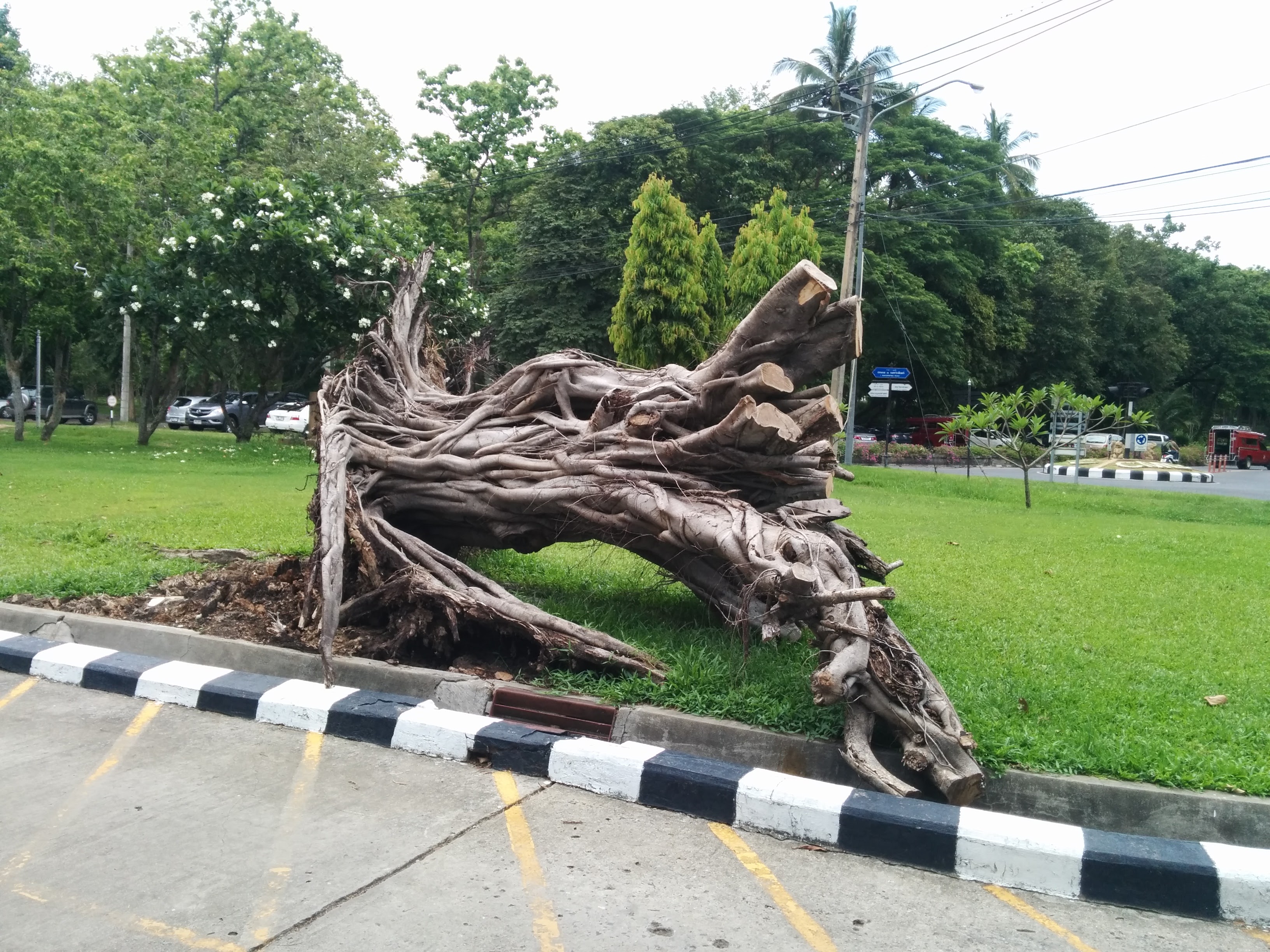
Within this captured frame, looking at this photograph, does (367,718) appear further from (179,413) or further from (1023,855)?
(179,413)

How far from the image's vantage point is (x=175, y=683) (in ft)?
17.7

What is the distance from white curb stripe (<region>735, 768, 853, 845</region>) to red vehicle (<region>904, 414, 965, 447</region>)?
29.6 meters

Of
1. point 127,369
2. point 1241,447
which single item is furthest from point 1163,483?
point 127,369

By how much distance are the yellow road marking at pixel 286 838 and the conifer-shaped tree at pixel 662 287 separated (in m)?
19.1

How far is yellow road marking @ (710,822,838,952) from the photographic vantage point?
3205 mm

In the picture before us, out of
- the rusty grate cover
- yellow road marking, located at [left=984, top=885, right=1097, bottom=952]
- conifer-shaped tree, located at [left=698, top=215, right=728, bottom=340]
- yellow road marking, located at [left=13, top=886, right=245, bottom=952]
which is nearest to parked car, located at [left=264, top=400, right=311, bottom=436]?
conifer-shaped tree, located at [left=698, top=215, right=728, bottom=340]

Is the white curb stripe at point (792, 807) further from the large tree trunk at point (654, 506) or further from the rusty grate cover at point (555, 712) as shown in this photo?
the rusty grate cover at point (555, 712)

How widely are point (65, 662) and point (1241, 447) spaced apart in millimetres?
43828

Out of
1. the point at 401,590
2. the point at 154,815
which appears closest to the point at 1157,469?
the point at 401,590

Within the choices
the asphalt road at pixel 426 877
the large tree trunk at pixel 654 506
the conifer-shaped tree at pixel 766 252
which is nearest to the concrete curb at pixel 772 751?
the large tree trunk at pixel 654 506

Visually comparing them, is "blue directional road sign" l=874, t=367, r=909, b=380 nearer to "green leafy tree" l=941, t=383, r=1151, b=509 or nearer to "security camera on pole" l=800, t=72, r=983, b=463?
"security camera on pole" l=800, t=72, r=983, b=463

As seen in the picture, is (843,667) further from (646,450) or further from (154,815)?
(154,815)

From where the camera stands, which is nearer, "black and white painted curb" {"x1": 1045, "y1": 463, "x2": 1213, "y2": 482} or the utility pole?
the utility pole

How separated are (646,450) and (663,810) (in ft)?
7.25
